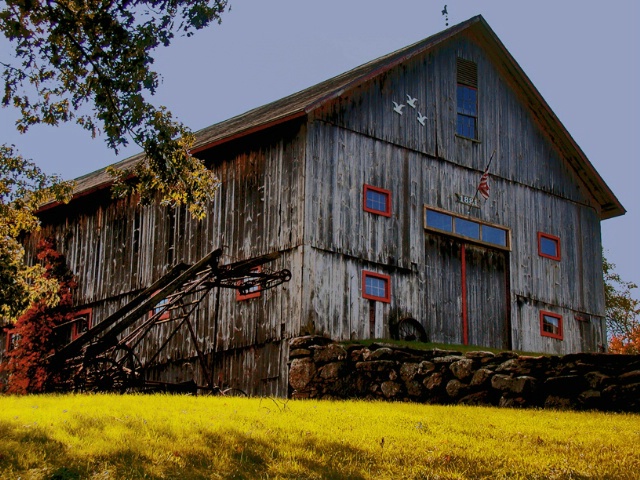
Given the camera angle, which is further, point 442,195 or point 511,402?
point 442,195

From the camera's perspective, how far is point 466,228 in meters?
28.3

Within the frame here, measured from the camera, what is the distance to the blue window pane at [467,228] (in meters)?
28.1

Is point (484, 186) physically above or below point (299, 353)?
above

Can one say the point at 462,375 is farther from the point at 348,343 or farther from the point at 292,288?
the point at 292,288

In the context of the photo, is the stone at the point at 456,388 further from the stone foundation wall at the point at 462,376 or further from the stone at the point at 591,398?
the stone at the point at 591,398

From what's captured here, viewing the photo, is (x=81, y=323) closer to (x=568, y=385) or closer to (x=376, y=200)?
(x=376, y=200)

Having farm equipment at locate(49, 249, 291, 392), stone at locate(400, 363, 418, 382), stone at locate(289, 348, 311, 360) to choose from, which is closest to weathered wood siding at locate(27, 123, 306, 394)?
stone at locate(289, 348, 311, 360)

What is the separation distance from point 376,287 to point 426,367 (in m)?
3.92

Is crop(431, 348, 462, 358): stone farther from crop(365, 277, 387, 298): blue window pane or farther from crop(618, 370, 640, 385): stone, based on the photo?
crop(618, 370, 640, 385): stone

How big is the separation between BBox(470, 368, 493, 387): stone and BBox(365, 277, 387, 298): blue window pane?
4738mm

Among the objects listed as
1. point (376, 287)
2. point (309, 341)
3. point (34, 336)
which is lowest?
point (309, 341)

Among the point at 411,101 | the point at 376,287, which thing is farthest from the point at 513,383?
the point at 411,101

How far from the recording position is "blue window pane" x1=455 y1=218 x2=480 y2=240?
2811cm

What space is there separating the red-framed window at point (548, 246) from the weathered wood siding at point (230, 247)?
8332mm
